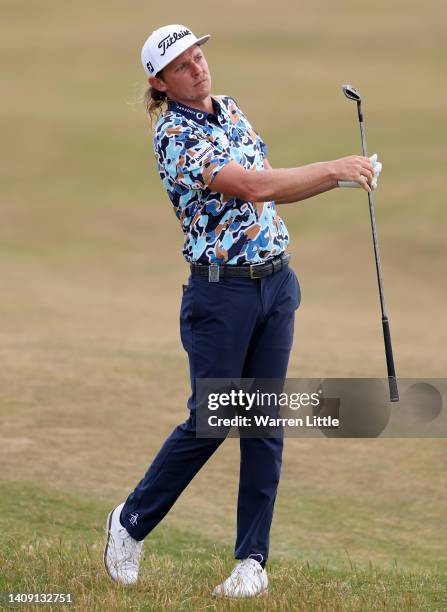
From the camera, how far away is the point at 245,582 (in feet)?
18.7

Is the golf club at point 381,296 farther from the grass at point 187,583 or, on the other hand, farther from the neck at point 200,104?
the grass at point 187,583

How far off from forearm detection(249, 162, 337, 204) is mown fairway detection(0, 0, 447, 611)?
3.55 feet

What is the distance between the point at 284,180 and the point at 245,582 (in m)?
1.75

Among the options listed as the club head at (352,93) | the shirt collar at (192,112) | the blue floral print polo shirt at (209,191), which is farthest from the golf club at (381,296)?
the shirt collar at (192,112)

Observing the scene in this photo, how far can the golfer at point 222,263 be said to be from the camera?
5.48 meters

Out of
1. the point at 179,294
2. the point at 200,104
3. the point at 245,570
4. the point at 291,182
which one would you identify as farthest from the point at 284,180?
the point at 179,294

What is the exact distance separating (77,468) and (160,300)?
10473mm

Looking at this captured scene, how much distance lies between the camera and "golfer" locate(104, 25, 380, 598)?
548 centimetres

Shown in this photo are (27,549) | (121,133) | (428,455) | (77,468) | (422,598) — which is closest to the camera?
(422,598)

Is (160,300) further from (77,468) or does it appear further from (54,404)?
(77,468)

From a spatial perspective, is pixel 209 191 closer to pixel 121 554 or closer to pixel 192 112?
pixel 192 112

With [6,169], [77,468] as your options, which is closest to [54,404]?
[77,468]

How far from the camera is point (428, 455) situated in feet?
37.8
